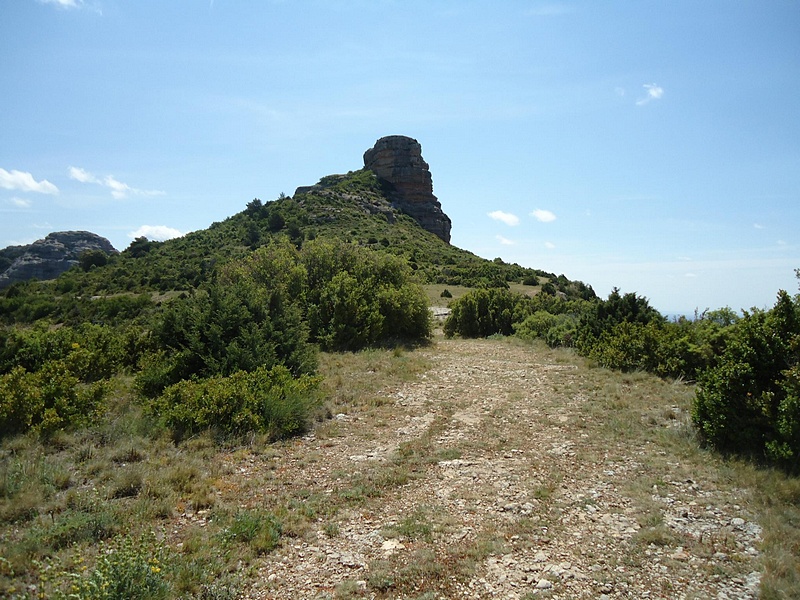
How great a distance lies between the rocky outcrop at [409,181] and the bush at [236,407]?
213 ft

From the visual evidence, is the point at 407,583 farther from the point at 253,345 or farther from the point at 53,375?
the point at 53,375

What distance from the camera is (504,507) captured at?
15.8ft

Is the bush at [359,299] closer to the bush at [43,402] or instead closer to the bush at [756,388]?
the bush at [43,402]

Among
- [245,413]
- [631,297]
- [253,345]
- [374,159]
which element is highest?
[374,159]

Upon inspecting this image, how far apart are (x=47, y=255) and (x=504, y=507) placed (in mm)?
92453

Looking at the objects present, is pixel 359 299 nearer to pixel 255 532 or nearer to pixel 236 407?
pixel 236 407

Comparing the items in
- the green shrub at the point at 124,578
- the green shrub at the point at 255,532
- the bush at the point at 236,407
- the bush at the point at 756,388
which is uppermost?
the bush at the point at 756,388

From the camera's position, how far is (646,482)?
5297 mm

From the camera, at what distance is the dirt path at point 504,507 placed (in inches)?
143

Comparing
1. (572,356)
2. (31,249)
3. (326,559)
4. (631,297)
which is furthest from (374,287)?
(31,249)

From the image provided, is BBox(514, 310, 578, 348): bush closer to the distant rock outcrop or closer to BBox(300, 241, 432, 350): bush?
BBox(300, 241, 432, 350): bush

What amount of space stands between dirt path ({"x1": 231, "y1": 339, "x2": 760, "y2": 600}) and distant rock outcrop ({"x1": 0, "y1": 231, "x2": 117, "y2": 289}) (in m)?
78.3

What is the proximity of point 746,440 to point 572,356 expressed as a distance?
22.9 feet

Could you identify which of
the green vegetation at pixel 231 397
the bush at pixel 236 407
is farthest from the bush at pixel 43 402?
the bush at pixel 236 407
